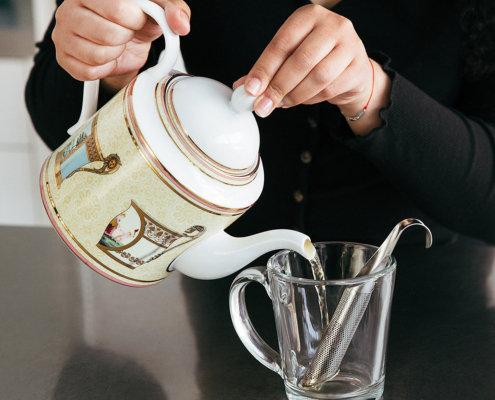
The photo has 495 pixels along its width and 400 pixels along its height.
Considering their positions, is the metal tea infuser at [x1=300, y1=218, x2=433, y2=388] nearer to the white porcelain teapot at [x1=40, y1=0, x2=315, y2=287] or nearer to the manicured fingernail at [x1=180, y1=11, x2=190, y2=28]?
the white porcelain teapot at [x1=40, y1=0, x2=315, y2=287]

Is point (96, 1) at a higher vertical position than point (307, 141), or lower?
higher

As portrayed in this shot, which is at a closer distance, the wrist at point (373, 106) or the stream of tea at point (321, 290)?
the stream of tea at point (321, 290)

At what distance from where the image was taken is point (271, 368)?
1.30 feet

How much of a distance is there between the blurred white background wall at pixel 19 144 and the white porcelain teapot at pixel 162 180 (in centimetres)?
179

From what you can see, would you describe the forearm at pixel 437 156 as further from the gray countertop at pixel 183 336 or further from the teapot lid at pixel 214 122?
the teapot lid at pixel 214 122

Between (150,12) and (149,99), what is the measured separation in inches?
2.8

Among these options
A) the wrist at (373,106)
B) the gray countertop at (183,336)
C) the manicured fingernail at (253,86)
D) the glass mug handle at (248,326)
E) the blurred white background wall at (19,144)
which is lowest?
the blurred white background wall at (19,144)

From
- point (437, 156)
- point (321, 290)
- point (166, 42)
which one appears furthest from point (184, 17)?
point (437, 156)

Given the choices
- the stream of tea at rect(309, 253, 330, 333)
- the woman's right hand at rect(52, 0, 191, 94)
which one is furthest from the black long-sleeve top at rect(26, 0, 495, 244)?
the stream of tea at rect(309, 253, 330, 333)

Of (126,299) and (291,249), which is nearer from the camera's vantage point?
(291,249)

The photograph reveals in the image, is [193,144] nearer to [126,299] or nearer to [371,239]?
[126,299]

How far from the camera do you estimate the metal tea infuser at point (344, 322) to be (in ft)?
1.15

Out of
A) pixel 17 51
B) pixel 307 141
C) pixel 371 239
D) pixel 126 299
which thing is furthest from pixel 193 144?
pixel 17 51

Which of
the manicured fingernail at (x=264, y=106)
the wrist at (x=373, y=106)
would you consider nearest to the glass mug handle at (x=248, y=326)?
the manicured fingernail at (x=264, y=106)
